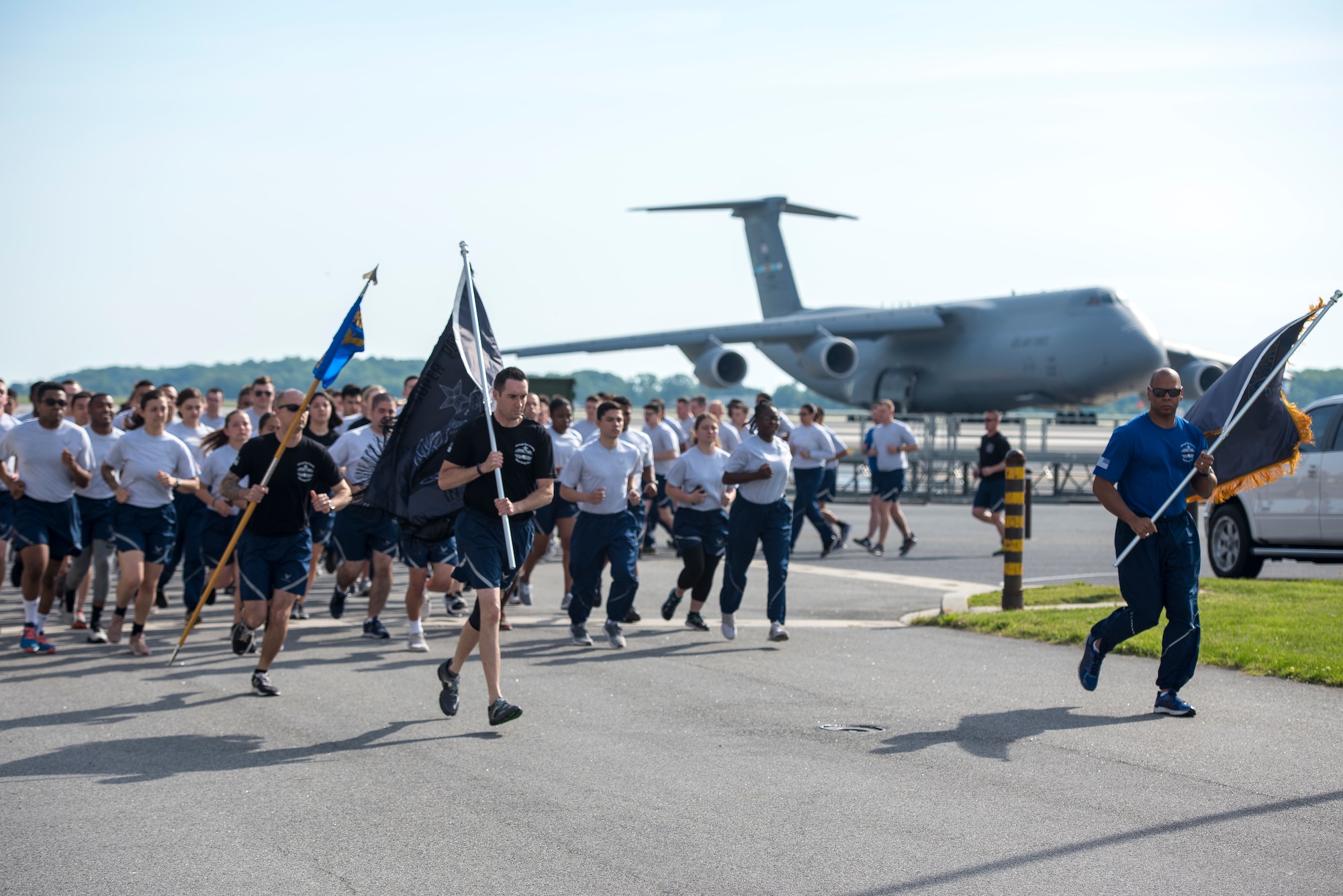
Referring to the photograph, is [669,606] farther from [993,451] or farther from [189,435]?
[993,451]

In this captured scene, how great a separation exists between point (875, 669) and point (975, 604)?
11.7 ft

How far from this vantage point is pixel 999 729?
696cm

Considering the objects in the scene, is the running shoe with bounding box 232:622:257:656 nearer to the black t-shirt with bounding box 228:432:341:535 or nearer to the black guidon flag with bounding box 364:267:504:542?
the black t-shirt with bounding box 228:432:341:535

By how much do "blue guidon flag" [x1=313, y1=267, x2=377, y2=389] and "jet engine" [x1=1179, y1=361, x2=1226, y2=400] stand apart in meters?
25.9

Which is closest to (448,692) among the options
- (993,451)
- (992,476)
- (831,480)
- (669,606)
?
(669,606)

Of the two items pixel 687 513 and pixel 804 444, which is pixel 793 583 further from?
pixel 687 513

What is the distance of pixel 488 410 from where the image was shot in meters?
7.29

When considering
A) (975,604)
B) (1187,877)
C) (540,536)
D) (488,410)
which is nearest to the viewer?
(1187,877)

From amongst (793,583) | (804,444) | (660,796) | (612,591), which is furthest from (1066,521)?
(660,796)

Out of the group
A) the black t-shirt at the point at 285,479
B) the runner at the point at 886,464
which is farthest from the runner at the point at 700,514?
the runner at the point at 886,464

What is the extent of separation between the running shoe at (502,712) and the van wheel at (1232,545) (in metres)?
8.92

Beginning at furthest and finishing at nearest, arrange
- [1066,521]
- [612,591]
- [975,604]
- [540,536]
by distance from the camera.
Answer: [1066,521] → [540,536] → [975,604] → [612,591]

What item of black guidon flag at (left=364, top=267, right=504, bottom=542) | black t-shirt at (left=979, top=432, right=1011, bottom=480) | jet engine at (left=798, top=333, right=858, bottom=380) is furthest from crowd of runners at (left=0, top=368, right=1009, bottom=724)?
jet engine at (left=798, top=333, right=858, bottom=380)

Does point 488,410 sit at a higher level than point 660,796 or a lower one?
higher
